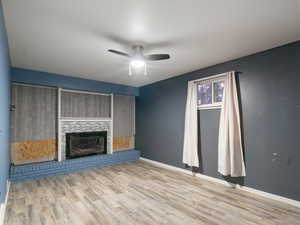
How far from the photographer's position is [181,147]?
14.0 ft

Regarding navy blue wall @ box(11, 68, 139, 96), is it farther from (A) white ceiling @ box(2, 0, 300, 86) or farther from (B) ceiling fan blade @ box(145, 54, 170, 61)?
(B) ceiling fan blade @ box(145, 54, 170, 61)

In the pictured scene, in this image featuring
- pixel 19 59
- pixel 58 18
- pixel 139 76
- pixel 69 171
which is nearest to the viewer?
pixel 58 18

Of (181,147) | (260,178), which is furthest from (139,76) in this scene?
(260,178)

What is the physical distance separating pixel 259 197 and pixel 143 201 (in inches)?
78.4

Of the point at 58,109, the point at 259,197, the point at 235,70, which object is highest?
the point at 235,70

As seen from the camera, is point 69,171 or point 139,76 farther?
point 139,76

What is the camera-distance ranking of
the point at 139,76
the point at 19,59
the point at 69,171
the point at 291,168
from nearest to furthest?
the point at 291,168
the point at 19,59
the point at 69,171
the point at 139,76

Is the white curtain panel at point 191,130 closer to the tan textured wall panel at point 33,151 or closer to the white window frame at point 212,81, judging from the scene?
the white window frame at point 212,81

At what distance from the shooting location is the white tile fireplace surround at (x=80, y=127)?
4305mm

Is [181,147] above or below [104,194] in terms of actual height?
above

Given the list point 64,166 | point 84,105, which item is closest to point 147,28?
point 84,105

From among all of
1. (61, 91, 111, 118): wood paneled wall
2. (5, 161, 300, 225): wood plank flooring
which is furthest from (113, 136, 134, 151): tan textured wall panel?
(5, 161, 300, 225): wood plank flooring

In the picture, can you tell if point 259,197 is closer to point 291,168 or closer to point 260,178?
point 260,178

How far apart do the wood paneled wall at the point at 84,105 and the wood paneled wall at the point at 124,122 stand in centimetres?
37
